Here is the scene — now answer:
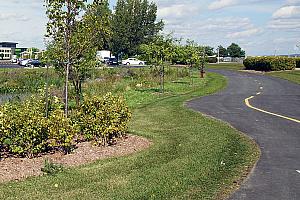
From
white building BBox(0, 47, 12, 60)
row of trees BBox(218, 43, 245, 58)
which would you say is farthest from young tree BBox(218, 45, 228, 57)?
white building BBox(0, 47, 12, 60)

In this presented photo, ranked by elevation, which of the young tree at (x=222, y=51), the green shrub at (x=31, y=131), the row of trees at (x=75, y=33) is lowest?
the green shrub at (x=31, y=131)

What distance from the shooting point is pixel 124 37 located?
221 ft

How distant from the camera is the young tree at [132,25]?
6706 cm

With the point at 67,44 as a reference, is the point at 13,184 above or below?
below

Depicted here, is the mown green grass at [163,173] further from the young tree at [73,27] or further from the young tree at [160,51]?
the young tree at [160,51]

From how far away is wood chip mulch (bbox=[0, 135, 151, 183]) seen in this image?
826 cm

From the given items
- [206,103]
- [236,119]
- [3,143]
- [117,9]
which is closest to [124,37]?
[117,9]

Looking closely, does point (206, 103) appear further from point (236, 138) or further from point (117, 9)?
point (117, 9)

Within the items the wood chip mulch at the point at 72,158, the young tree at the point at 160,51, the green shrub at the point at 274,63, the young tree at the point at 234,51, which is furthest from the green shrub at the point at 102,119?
the young tree at the point at 234,51

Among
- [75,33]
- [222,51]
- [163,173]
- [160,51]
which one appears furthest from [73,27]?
[222,51]

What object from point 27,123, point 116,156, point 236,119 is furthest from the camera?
point 236,119

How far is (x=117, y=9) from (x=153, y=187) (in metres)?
63.8

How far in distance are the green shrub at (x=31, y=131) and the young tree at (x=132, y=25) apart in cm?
5742

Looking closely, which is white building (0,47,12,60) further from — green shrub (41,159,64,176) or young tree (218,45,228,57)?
green shrub (41,159,64,176)
